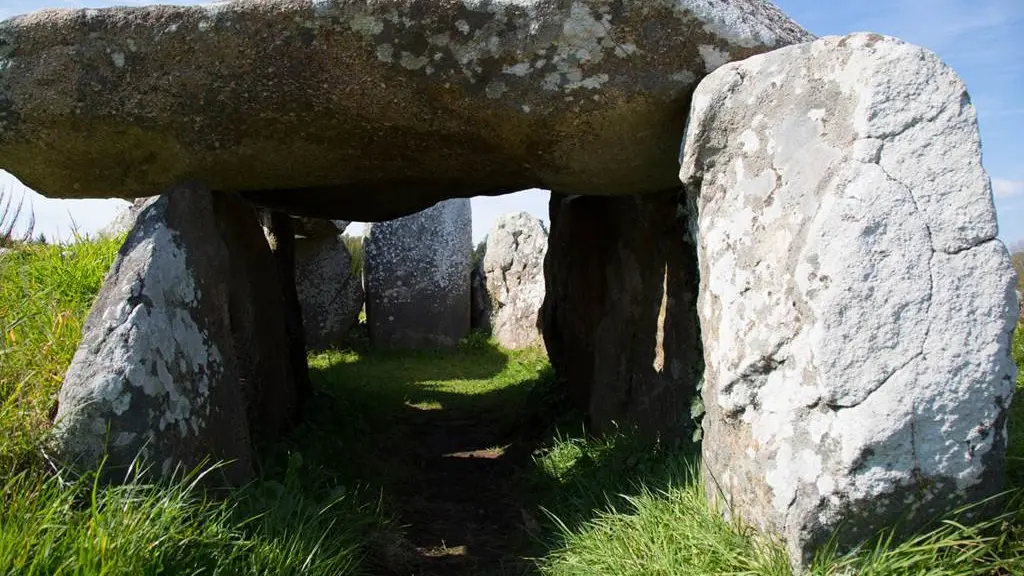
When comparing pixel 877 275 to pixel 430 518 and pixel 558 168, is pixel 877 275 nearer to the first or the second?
pixel 558 168

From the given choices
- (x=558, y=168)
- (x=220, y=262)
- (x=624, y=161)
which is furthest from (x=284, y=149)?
(x=624, y=161)

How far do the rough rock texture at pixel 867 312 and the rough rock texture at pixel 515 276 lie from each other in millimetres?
7702

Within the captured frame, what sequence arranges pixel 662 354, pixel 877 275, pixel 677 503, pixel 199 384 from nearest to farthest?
pixel 877 275
pixel 677 503
pixel 199 384
pixel 662 354

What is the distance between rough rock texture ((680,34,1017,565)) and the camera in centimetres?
239

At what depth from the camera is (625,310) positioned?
497cm

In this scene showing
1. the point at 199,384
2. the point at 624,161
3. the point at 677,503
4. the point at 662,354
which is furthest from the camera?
the point at 662,354

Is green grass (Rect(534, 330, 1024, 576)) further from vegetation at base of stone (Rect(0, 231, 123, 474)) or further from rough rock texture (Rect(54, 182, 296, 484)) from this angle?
vegetation at base of stone (Rect(0, 231, 123, 474))

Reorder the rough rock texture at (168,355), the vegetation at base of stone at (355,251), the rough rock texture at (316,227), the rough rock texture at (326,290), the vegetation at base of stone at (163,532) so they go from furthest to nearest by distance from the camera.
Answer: the vegetation at base of stone at (355,251)
the rough rock texture at (326,290)
the rough rock texture at (316,227)
the rough rock texture at (168,355)
the vegetation at base of stone at (163,532)

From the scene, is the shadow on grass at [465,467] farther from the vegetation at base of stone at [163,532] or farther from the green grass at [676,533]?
the vegetation at base of stone at [163,532]

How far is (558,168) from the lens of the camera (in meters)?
3.77

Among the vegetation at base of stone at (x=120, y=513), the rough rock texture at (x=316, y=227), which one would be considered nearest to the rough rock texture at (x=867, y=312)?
the vegetation at base of stone at (x=120, y=513)

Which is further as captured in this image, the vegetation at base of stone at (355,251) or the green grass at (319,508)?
the vegetation at base of stone at (355,251)

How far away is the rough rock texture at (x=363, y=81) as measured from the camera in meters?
3.19

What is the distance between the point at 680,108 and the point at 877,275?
1.20 metres
